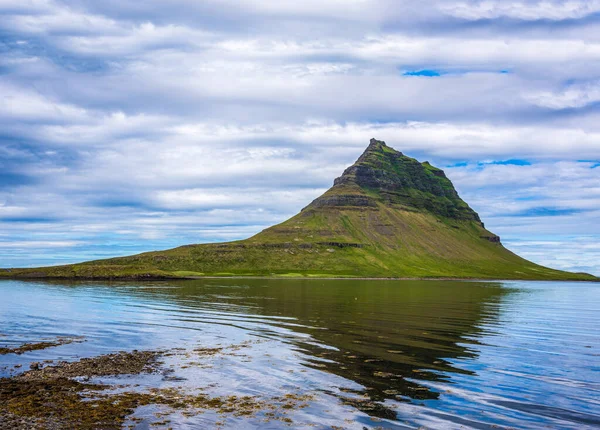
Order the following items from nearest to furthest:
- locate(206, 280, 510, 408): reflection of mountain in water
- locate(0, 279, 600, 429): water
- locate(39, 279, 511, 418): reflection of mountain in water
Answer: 1. locate(0, 279, 600, 429): water
2. locate(39, 279, 511, 418): reflection of mountain in water
3. locate(206, 280, 510, 408): reflection of mountain in water

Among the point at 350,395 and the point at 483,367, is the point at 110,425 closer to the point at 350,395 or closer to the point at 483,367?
the point at 350,395

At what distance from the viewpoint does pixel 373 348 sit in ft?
149

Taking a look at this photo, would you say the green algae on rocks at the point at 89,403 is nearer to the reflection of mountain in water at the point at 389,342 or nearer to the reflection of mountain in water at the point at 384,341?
the reflection of mountain in water at the point at 384,341

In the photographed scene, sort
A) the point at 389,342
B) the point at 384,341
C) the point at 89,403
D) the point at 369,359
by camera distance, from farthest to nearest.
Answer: the point at 384,341 < the point at 389,342 < the point at 369,359 < the point at 89,403

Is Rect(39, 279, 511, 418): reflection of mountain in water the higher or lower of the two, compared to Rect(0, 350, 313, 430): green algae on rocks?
lower

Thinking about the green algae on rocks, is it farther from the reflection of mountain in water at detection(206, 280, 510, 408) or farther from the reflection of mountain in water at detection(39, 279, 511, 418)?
the reflection of mountain in water at detection(206, 280, 510, 408)

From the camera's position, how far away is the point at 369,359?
1587 inches

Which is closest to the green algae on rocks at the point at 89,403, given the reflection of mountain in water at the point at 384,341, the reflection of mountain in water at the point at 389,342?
the reflection of mountain in water at the point at 384,341

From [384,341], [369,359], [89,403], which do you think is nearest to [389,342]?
[384,341]

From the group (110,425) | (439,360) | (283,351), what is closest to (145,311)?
(283,351)

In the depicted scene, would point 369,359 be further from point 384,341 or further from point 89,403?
point 89,403

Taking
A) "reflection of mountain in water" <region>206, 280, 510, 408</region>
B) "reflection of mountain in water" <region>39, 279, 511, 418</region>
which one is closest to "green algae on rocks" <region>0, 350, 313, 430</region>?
"reflection of mountain in water" <region>39, 279, 511, 418</region>

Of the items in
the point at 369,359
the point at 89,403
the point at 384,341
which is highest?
the point at 89,403

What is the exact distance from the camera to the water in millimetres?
26688
